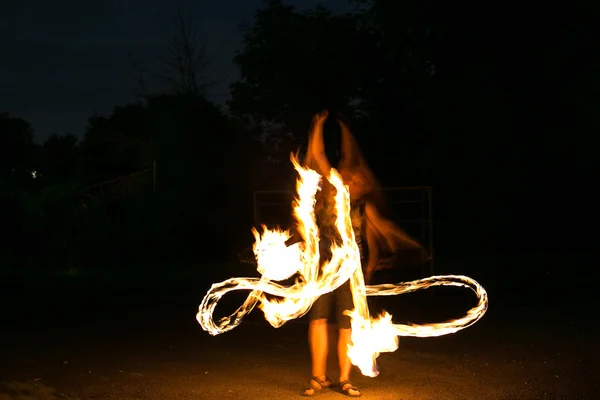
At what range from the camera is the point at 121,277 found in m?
19.1

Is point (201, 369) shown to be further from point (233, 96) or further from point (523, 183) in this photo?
point (233, 96)

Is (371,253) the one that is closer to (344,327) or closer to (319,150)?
(344,327)

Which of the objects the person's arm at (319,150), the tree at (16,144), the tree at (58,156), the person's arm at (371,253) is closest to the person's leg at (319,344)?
the person's arm at (371,253)

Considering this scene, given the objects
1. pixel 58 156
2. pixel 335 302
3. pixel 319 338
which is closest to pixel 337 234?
pixel 335 302

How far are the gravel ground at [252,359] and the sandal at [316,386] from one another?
152 millimetres

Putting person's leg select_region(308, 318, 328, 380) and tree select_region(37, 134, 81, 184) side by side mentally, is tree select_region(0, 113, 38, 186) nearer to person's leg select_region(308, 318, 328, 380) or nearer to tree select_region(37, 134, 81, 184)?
tree select_region(37, 134, 81, 184)

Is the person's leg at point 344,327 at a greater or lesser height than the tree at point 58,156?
lesser

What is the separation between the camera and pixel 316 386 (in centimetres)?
674

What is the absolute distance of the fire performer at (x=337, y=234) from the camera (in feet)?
21.8

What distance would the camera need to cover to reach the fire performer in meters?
6.65

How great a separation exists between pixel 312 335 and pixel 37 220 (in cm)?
1817

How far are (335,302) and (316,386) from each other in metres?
0.72

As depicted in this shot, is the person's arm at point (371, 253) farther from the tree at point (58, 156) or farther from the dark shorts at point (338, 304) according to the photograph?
the tree at point (58, 156)

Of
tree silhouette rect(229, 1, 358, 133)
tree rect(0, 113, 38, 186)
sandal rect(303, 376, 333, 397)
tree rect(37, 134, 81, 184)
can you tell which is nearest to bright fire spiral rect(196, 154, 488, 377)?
sandal rect(303, 376, 333, 397)
